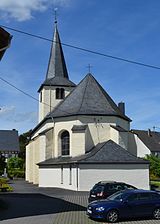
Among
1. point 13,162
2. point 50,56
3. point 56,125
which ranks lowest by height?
point 13,162

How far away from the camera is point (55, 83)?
53438mm

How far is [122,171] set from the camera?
35.9 m

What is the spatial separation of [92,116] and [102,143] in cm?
332

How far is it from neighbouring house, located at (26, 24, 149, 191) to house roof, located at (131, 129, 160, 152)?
28148 mm

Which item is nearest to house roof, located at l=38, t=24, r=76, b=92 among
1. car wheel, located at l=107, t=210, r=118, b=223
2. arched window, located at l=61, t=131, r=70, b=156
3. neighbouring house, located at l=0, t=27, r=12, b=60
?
arched window, located at l=61, t=131, r=70, b=156

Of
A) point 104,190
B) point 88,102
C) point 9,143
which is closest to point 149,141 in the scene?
point 9,143

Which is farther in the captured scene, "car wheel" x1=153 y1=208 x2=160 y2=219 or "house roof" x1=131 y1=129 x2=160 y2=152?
"house roof" x1=131 y1=129 x2=160 y2=152

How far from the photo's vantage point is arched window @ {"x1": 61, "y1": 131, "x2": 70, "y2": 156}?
42.5 m

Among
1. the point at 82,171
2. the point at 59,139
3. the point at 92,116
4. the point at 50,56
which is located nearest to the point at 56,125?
the point at 59,139

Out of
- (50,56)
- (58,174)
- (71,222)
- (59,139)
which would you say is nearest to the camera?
(71,222)

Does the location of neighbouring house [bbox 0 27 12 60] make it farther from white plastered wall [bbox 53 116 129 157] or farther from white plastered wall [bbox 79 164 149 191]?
white plastered wall [bbox 53 116 129 157]

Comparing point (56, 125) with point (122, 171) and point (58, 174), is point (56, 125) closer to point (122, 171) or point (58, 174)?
point (58, 174)

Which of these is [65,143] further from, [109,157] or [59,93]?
[59,93]

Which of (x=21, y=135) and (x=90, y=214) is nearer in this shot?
(x=90, y=214)
